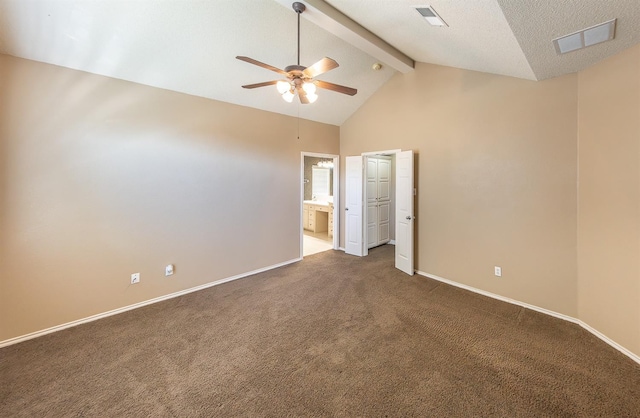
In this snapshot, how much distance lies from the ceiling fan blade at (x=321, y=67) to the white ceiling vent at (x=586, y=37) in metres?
1.91

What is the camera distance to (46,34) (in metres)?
2.26

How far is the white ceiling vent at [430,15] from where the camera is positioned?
2254 mm

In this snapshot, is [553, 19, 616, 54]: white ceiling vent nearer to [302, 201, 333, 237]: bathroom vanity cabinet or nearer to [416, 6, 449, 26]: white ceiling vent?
[416, 6, 449, 26]: white ceiling vent

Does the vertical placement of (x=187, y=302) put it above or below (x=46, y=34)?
below

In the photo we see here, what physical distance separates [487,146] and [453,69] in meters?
1.22

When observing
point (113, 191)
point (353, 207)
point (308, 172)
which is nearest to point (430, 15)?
point (353, 207)

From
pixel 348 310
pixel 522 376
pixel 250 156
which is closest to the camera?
pixel 522 376

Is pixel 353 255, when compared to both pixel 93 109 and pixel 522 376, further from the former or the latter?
pixel 93 109

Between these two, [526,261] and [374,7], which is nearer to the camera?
[374,7]

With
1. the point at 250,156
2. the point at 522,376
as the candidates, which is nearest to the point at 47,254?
the point at 250,156

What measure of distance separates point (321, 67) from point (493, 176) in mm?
2639

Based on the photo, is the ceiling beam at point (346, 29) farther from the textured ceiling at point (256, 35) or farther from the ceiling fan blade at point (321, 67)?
the ceiling fan blade at point (321, 67)

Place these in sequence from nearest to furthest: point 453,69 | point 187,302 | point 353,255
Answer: point 187,302, point 453,69, point 353,255

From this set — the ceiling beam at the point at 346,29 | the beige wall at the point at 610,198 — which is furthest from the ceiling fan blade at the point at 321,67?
the beige wall at the point at 610,198
